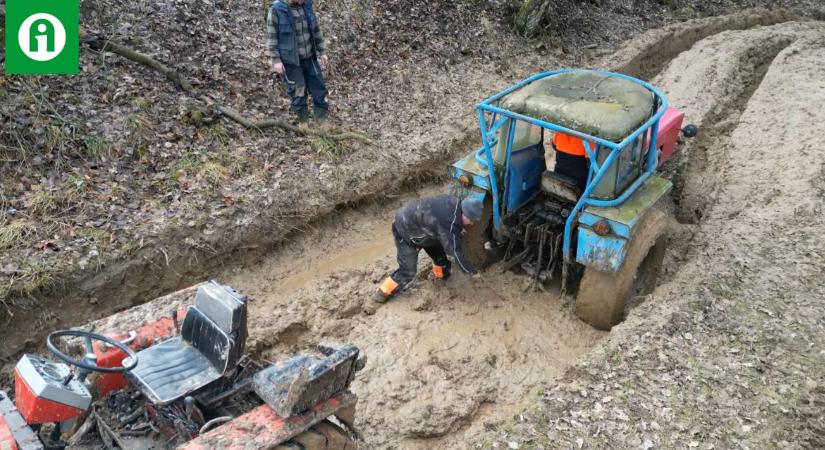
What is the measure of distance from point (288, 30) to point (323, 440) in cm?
487

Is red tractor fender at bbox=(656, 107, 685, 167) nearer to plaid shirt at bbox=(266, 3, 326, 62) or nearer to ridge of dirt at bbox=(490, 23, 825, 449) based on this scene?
ridge of dirt at bbox=(490, 23, 825, 449)

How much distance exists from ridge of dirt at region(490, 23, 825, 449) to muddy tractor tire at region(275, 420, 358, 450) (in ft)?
3.14

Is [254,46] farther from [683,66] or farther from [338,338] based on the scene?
[683,66]

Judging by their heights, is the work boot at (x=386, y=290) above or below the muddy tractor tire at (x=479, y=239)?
below

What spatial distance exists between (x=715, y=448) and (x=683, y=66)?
324 inches

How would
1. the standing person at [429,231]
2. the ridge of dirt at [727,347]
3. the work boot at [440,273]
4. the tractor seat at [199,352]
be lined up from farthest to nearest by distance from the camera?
the work boot at [440,273], the standing person at [429,231], the ridge of dirt at [727,347], the tractor seat at [199,352]

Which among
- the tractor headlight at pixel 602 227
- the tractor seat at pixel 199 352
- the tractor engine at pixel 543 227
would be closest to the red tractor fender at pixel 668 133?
the tractor engine at pixel 543 227

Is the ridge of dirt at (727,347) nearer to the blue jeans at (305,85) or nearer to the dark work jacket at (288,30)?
the blue jeans at (305,85)

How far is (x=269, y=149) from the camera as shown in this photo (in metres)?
7.22

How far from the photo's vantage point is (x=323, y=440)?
376 cm

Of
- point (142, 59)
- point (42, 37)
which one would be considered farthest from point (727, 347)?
point (42, 37)

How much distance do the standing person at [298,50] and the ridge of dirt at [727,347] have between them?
4528 millimetres

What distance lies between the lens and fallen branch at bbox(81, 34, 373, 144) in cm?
734

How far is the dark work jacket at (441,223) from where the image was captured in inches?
215
